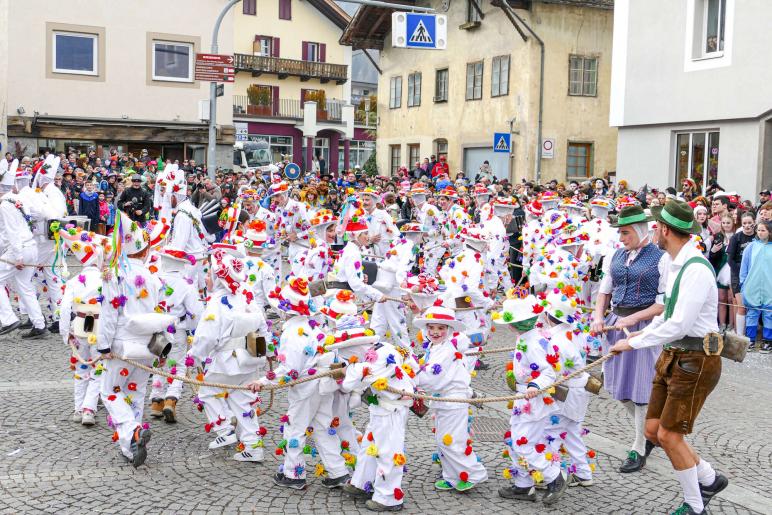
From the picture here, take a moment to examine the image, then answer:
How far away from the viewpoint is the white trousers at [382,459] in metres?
6.02

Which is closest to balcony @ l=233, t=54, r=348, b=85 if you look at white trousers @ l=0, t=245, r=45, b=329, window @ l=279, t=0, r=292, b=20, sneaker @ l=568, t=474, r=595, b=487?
window @ l=279, t=0, r=292, b=20

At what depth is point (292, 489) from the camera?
6391mm

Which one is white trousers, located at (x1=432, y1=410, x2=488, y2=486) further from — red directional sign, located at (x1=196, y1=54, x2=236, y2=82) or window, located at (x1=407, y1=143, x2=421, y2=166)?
window, located at (x1=407, y1=143, x2=421, y2=166)

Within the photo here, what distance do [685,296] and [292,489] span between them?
3146 millimetres

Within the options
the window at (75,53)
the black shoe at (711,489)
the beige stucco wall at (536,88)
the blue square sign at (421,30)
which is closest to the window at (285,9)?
the beige stucco wall at (536,88)

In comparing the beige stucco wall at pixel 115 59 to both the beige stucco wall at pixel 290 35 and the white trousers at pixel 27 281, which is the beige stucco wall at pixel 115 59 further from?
the white trousers at pixel 27 281

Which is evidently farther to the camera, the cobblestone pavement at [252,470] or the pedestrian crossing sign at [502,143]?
the pedestrian crossing sign at [502,143]

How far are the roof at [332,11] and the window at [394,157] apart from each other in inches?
672

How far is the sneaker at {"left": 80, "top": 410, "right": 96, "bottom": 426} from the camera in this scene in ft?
25.2

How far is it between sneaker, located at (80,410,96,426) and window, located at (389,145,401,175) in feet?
96.3

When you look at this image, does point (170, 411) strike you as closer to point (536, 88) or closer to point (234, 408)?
point (234, 408)

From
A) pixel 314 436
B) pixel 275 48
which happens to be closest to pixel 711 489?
pixel 314 436

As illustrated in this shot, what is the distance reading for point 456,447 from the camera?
6.30m

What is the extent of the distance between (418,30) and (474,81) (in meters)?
10.9
